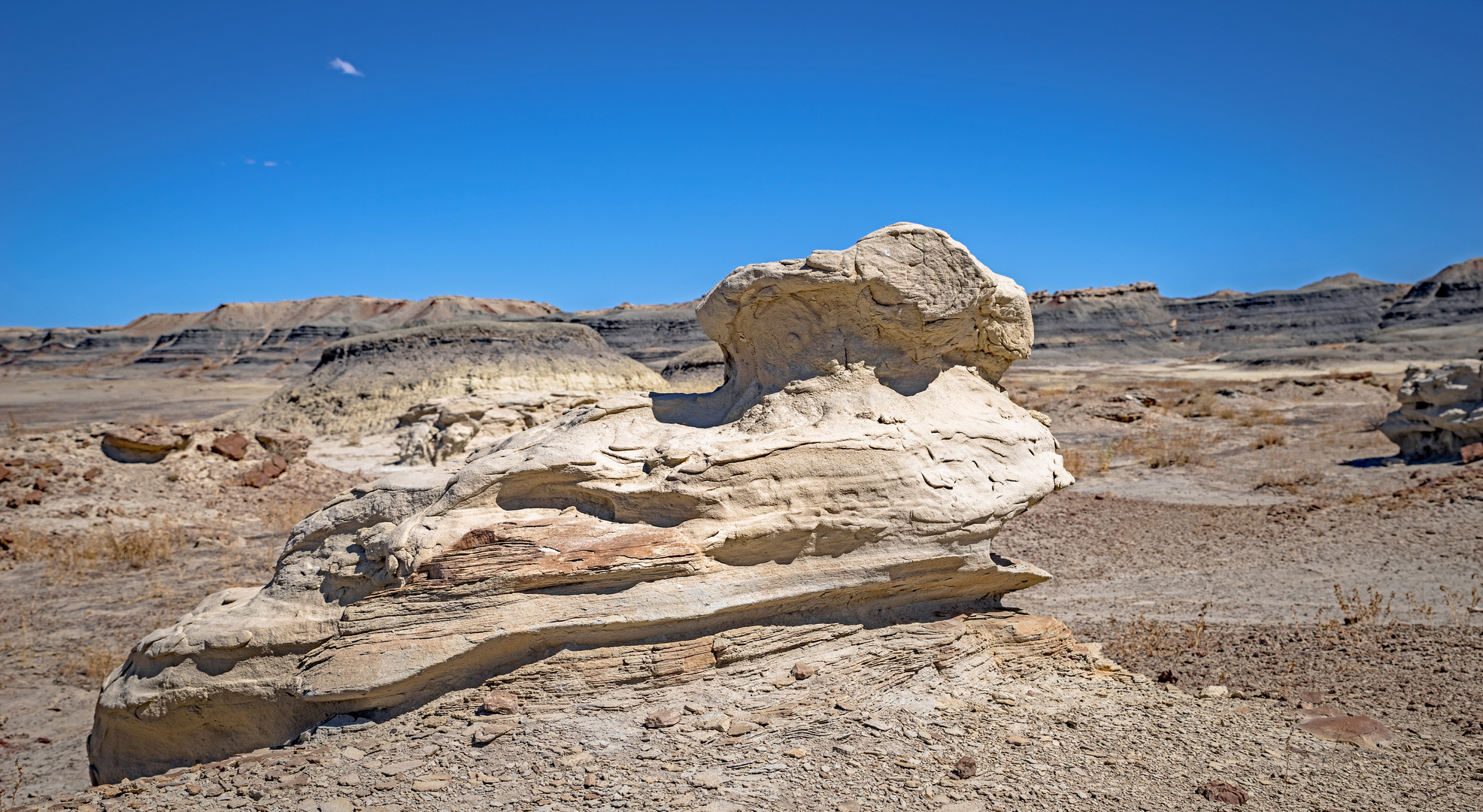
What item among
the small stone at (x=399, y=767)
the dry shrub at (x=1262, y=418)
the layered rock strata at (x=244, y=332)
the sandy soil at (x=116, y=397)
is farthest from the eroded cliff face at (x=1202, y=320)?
the small stone at (x=399, y=767)

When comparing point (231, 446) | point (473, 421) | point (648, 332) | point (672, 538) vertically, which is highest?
point (648, 332)

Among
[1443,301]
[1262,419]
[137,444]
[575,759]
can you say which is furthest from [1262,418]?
[1443,301]

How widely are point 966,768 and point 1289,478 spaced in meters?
11.9

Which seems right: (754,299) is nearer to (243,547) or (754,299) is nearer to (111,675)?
(111,675)

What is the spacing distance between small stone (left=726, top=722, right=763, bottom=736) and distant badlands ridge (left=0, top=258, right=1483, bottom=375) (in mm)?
50986

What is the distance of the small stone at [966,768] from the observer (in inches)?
127

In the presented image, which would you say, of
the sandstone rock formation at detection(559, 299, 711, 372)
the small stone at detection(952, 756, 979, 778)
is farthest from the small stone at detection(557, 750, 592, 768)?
the sandstone rock formation at detection(559, 299, 711, 372)

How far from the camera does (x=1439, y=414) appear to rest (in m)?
12.6

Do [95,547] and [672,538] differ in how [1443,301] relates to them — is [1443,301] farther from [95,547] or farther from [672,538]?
[95,547]

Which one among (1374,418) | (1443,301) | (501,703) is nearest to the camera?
(501,703)

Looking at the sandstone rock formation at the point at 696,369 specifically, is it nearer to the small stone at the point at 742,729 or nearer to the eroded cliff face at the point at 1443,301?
the small stone at the point at 742,729

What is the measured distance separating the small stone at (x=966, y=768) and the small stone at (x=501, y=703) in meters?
1.96

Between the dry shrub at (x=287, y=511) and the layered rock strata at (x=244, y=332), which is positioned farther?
the layered rock strata at (x=244, y=332)

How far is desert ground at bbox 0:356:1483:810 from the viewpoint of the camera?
3.22m
